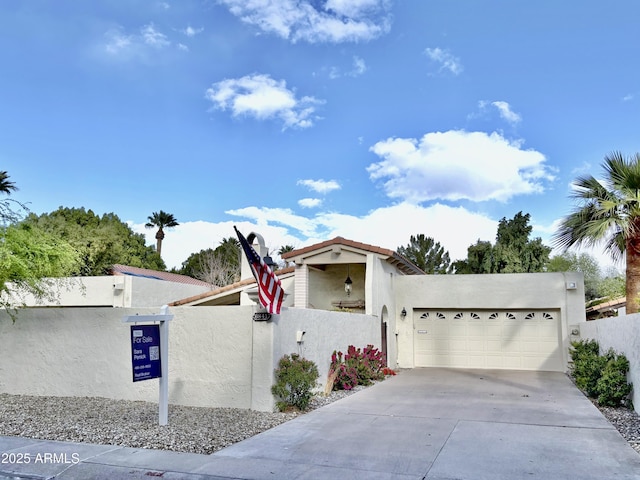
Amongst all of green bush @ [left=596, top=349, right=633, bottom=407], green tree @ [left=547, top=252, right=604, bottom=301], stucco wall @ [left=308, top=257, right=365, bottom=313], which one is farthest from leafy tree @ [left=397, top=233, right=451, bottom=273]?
green bush @ [left=596, top=349, right=633, bottom=407]

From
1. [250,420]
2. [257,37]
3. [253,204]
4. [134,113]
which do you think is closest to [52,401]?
[250,420]

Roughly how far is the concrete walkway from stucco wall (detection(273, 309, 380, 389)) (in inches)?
58.7

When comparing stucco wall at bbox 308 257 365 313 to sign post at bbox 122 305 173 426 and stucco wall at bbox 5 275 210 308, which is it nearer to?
stucco wall at bbox 5 275 210 308

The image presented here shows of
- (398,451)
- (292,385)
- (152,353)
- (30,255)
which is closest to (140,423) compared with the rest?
(152,353)

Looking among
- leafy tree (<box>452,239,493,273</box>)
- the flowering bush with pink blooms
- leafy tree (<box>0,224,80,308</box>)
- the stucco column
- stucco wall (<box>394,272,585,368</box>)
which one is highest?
leafy tree (<box>452,239,493,273</box>)

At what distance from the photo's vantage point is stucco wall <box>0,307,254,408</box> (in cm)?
943

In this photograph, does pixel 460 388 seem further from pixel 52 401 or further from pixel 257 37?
pixel 257 37

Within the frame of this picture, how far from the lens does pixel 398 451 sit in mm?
6438

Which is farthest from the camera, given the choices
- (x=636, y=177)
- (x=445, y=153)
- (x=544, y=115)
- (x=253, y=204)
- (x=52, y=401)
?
(x=253, y=204)

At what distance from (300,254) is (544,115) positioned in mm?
8827

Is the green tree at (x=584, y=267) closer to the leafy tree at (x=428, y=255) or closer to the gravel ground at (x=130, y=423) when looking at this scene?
the leafy tree at (x=428, y=255)

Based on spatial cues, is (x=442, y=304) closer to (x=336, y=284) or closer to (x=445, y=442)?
(x=336, y=284)

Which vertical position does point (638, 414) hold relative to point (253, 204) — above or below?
below

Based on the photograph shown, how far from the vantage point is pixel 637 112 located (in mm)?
14062
